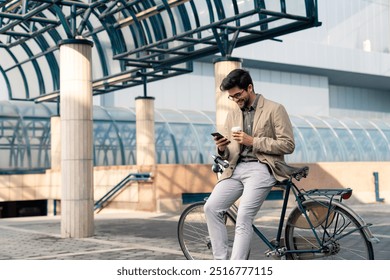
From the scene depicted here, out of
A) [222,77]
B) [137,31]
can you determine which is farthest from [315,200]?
[137,31]

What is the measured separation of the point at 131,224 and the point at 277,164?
8858 millimetres

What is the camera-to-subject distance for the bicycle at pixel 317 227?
4.16 metres

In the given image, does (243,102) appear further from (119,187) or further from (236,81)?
(119,187)

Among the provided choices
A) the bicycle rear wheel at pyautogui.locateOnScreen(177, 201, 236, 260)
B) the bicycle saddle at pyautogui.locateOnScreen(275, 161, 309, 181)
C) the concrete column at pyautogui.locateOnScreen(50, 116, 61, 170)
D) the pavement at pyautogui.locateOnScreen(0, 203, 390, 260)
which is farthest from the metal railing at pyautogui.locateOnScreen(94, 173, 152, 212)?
the bicycle saddle at pyautogui.locateOnScreen(275, 161, 309, 181)

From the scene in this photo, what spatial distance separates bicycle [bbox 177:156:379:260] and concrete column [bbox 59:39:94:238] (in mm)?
5713

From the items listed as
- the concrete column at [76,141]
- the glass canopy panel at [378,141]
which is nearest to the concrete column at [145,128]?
the concrete column at [76,141]

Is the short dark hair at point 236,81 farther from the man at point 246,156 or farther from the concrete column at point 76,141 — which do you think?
the concrete column at point 76,141

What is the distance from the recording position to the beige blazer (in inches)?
171

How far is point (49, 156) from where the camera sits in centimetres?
2469

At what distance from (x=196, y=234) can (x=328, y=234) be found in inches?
53.3

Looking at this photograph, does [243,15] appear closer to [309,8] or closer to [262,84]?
[309,8]

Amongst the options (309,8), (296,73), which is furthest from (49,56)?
(296,73)

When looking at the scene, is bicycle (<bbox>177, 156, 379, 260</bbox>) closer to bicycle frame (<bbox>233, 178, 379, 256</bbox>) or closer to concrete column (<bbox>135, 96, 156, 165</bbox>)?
bicycle frame (<bbox>233, 178, 379, 256</bbox>)

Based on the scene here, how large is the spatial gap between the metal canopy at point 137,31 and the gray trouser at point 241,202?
698 cm
